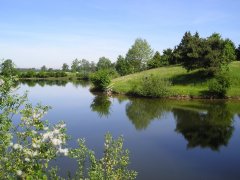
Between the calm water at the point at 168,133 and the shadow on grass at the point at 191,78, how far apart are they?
1342 cm

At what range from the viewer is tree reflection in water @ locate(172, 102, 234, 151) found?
31.4 m

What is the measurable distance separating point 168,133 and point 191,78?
4237 centimetres

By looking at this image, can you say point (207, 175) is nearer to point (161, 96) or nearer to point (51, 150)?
point (51, 150)

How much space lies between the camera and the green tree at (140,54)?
12200cm

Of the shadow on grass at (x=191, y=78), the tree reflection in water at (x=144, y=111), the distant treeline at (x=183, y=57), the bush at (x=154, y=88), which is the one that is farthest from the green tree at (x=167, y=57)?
the tree reflection in water at (x=144, y=111)

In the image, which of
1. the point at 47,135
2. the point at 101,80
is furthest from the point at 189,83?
the point at 47,135

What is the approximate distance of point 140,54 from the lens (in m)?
123

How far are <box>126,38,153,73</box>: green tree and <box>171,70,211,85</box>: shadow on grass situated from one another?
141 ft

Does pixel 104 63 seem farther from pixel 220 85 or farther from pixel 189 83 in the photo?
pixel 220 85

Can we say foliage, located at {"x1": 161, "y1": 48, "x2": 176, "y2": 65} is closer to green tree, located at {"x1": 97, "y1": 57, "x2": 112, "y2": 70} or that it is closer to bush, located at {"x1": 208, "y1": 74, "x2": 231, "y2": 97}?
bush, located at {"x1": 208, "y1": 74, "x2": 231, "y2": 97}

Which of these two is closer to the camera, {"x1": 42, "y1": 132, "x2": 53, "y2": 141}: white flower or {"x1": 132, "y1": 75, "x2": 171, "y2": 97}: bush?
{"x1": 42, "y1": 132, "x2": 53, "y2": 141}: white flower

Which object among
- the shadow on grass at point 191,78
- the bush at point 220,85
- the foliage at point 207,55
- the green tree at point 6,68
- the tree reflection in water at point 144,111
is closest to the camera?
the green tree at point 6,68

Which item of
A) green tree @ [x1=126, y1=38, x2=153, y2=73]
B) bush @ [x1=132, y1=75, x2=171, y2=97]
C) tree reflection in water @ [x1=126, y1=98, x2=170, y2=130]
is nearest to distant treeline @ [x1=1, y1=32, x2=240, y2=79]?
green tree @ [x1=126, y1=38, x2=153, y2=73]

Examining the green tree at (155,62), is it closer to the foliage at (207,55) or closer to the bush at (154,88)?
the foliage at (207,55)
